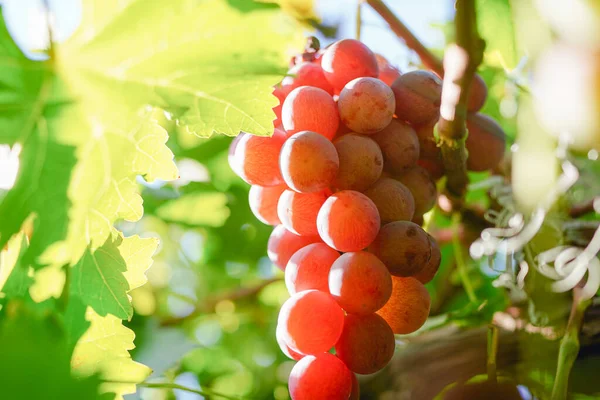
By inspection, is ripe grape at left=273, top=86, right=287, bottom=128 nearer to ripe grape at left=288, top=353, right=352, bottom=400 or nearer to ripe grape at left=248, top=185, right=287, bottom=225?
ripe grape at left=248, top=185, right=287, bottom=225

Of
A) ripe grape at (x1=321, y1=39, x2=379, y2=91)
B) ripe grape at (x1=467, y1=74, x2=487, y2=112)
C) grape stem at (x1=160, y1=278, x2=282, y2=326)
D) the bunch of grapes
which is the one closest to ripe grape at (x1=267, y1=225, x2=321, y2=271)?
the bunch of grapes

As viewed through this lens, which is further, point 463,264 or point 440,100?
point 463,264

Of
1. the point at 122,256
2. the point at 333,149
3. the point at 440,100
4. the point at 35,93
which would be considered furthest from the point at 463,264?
the point at 35,93

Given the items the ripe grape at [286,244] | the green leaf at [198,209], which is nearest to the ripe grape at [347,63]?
the ripe grape at [286,244]

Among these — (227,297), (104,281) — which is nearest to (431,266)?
(104,281)

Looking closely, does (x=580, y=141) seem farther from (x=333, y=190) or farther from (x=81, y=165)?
(x=81, y=165)
